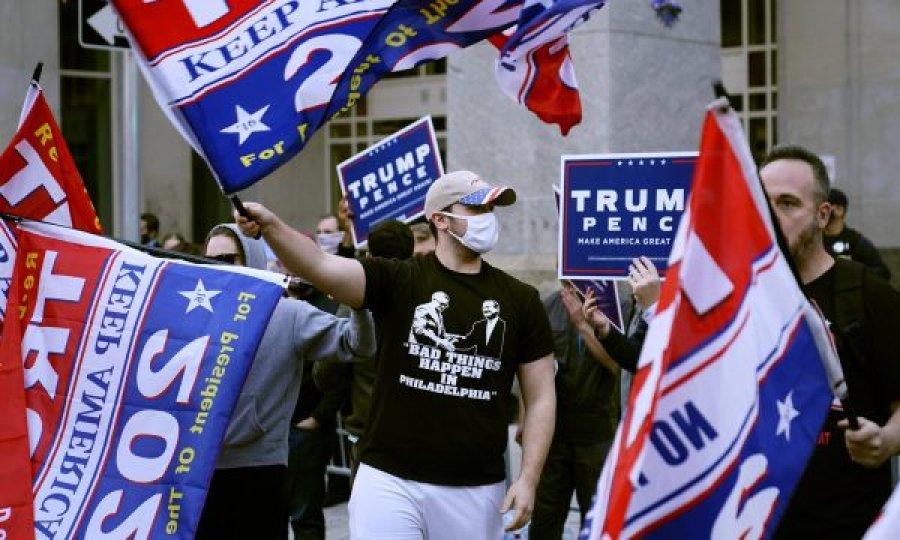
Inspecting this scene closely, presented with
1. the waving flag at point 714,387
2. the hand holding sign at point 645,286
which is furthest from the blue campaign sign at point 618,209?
the waving flag at point 714,387

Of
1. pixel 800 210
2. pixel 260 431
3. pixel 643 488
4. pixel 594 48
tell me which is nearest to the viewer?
pixel 643 488

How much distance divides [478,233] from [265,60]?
1.29 meters

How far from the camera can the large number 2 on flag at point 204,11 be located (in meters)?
5.54

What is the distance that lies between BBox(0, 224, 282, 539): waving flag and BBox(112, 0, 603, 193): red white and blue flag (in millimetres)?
1154

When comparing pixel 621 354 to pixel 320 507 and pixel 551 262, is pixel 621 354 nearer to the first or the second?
pixel 320 507

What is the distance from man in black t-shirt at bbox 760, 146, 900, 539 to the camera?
4.92 meters

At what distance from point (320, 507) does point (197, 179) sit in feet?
42.3

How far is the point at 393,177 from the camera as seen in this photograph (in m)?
11.0

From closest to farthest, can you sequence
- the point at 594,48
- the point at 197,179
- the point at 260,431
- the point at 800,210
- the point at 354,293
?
1. the point at 800,210
2. the point at 354,293
3. the point at 260,431
4. the point at 594,48
5. the point at 197,179

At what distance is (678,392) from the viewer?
359 centimetres

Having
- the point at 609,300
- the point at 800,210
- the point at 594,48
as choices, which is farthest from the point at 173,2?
the point at 594,48

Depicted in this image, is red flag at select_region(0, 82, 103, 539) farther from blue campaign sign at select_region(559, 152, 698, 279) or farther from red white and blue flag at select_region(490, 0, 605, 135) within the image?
blue campaign sign at select_region(559, 152, 698, 279)

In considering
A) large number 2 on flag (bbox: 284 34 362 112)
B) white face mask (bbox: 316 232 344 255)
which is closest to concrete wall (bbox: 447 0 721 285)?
white face mask (bbox: 316 232 344 255)

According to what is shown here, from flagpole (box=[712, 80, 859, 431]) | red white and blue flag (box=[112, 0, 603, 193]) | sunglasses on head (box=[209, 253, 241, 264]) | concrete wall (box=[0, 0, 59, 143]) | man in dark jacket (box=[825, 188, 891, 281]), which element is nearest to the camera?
flagpole (box=[712, 80, 859, 431])
